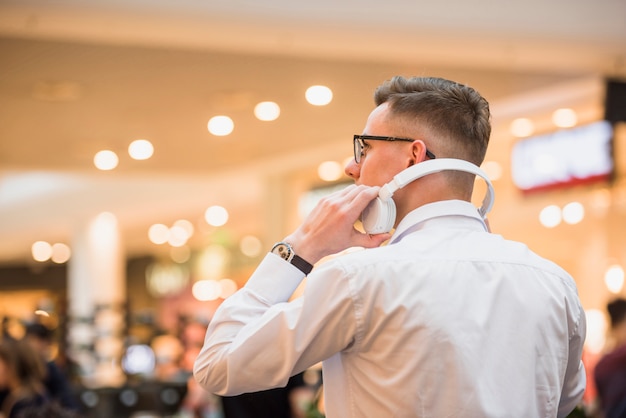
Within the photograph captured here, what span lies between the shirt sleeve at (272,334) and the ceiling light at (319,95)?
5.67 metres

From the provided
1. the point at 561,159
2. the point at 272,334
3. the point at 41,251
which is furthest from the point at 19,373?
the point at 41,251

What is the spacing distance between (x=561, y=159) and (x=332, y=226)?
26.7ft

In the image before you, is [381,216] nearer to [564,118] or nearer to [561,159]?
[564,118]

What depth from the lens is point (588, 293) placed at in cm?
1098

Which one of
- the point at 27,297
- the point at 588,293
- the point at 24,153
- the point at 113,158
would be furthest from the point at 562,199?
the point at 27,297

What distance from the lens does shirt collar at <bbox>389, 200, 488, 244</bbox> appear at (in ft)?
4.90

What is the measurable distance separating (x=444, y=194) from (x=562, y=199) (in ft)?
30.7

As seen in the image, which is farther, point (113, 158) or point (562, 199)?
point (562, 199)

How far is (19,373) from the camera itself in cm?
548

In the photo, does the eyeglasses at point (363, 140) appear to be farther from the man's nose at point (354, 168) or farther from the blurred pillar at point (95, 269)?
the blurred pillar at point (95, 269)

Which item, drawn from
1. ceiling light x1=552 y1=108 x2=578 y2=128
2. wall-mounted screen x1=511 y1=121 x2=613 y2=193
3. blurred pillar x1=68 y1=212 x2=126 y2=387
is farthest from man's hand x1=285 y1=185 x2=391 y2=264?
blurred pillar x1=68 y1=212 x2=126 y2=387

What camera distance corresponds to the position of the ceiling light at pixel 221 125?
8.03m

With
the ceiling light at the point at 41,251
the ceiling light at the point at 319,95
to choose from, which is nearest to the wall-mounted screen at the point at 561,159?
the ceiling light at the point at 319,95

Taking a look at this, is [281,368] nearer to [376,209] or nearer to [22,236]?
[376,209]
